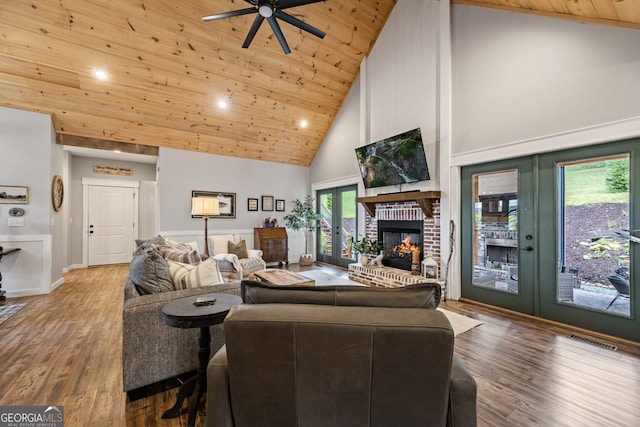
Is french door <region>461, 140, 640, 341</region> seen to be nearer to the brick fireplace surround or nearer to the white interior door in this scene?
the brick fireplace surround

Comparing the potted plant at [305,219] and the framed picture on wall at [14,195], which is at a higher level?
the framed picture on wall at [14,195]

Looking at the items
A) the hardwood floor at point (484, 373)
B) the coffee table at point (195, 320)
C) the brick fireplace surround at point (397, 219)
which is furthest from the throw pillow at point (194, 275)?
the brick fireplace surround at point (397, 219)

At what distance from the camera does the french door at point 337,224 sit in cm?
614

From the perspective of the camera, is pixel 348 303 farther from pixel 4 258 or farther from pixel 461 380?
pixel 4 258

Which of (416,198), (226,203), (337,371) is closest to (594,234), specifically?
(416,198)

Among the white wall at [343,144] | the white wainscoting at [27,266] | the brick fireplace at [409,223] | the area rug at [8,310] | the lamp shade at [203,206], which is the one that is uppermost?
the white wall at [343,144]

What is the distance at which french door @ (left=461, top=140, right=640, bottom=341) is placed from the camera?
2635 millimetres

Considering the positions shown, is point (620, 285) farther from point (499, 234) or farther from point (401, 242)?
point (401, 242)

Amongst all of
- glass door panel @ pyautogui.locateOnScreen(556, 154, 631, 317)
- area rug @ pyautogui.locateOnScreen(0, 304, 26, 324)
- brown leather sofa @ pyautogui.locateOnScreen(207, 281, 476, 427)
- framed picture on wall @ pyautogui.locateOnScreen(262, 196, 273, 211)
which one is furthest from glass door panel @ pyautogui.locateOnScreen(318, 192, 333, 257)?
brown leather sofa @ pyautogui.locateOnScreen(207, 281, 476, 427)

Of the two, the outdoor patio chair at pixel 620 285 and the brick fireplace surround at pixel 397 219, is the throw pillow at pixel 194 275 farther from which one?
the outdoor patio chair at pixel 620 285

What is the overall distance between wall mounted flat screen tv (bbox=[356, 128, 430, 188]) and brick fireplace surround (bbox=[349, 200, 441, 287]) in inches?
17.8

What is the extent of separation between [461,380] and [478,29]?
14.4 feet

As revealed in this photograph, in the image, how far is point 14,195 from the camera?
405cm

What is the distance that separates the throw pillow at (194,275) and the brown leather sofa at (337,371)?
3.61ft
